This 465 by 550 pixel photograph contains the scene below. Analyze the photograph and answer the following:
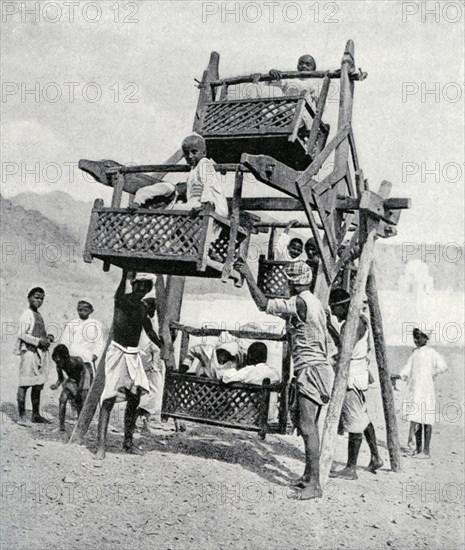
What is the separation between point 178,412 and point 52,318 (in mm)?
19014

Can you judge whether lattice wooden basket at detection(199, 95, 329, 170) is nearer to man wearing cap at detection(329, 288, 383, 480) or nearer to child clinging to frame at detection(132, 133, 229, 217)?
child clinging to frame at detection(132, 133, 229, 217)

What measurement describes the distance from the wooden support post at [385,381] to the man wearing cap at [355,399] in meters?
0.34

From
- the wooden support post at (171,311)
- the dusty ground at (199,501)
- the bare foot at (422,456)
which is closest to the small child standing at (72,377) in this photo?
the dusty ground at (199,501)

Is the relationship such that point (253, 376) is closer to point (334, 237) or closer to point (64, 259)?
point (334, 237)

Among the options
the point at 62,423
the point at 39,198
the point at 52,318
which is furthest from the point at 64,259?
the point at 62,423

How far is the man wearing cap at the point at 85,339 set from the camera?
869 cm

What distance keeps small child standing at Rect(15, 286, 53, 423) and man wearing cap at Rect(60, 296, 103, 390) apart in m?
0.41

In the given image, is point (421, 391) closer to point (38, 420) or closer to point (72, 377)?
point (72, 377)

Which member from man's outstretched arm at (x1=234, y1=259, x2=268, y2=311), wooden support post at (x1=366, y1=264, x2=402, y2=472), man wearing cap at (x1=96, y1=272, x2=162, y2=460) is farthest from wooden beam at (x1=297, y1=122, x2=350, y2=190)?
man wearing cap at (x1=96, y1=272, x2=162, y2=460)

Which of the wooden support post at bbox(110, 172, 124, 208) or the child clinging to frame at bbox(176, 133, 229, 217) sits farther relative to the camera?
the wooden support post at bbox(110, 172, 124, 208)

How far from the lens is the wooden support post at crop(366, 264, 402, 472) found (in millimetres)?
7645

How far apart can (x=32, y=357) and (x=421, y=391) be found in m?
5.83

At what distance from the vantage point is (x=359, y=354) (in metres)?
7.25

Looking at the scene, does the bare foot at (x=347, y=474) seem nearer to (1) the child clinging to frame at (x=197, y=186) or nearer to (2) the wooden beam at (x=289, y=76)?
(1) the child clinging to frame at (x=197, y=186)
